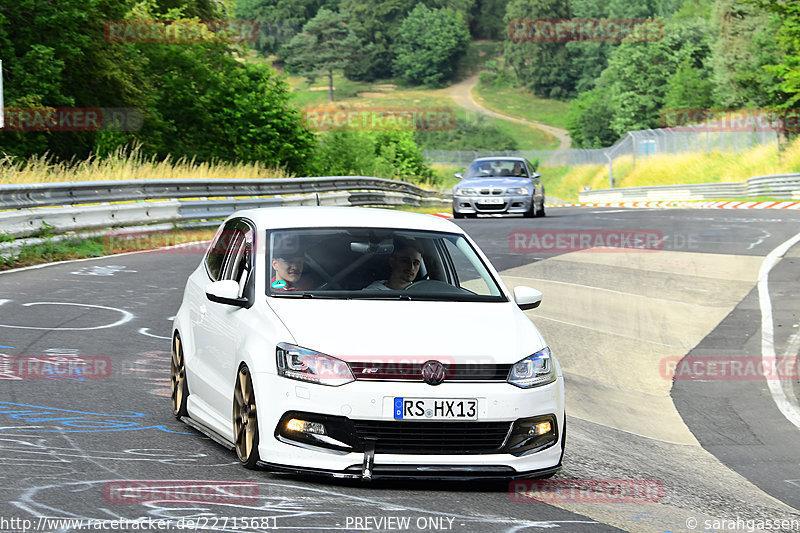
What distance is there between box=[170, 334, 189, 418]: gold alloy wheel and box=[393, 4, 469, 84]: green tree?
18347 cm

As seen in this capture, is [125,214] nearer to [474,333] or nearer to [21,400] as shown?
[21,400]

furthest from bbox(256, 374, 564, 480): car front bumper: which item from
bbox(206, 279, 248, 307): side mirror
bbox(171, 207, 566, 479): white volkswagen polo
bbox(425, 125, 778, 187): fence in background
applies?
bbox(425, 125, 778, 187): fence in background

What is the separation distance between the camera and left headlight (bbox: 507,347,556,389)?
6.47m

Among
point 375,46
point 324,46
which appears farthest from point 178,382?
point 375,46

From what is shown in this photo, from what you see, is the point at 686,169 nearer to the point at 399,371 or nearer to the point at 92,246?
the point at 92,246

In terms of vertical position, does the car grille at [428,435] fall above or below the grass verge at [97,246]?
above

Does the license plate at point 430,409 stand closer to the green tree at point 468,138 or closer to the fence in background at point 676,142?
the fence in background at point 676,142

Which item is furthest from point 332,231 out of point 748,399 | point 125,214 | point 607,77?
point 607,77

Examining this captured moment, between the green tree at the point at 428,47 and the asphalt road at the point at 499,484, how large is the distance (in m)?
172

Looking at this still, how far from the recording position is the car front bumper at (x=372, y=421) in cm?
622

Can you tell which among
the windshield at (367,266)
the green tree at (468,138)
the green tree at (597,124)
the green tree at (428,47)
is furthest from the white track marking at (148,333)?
the green tree at (428,47)

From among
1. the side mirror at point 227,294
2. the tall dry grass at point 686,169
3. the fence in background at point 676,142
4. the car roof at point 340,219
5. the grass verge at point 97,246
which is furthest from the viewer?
the fence in background at point 676,142

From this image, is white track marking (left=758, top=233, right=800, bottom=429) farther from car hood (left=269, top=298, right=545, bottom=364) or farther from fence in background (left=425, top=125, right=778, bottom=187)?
fence in background (left=425, top=125, right=778, bottom=187)

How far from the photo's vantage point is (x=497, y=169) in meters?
31.3
